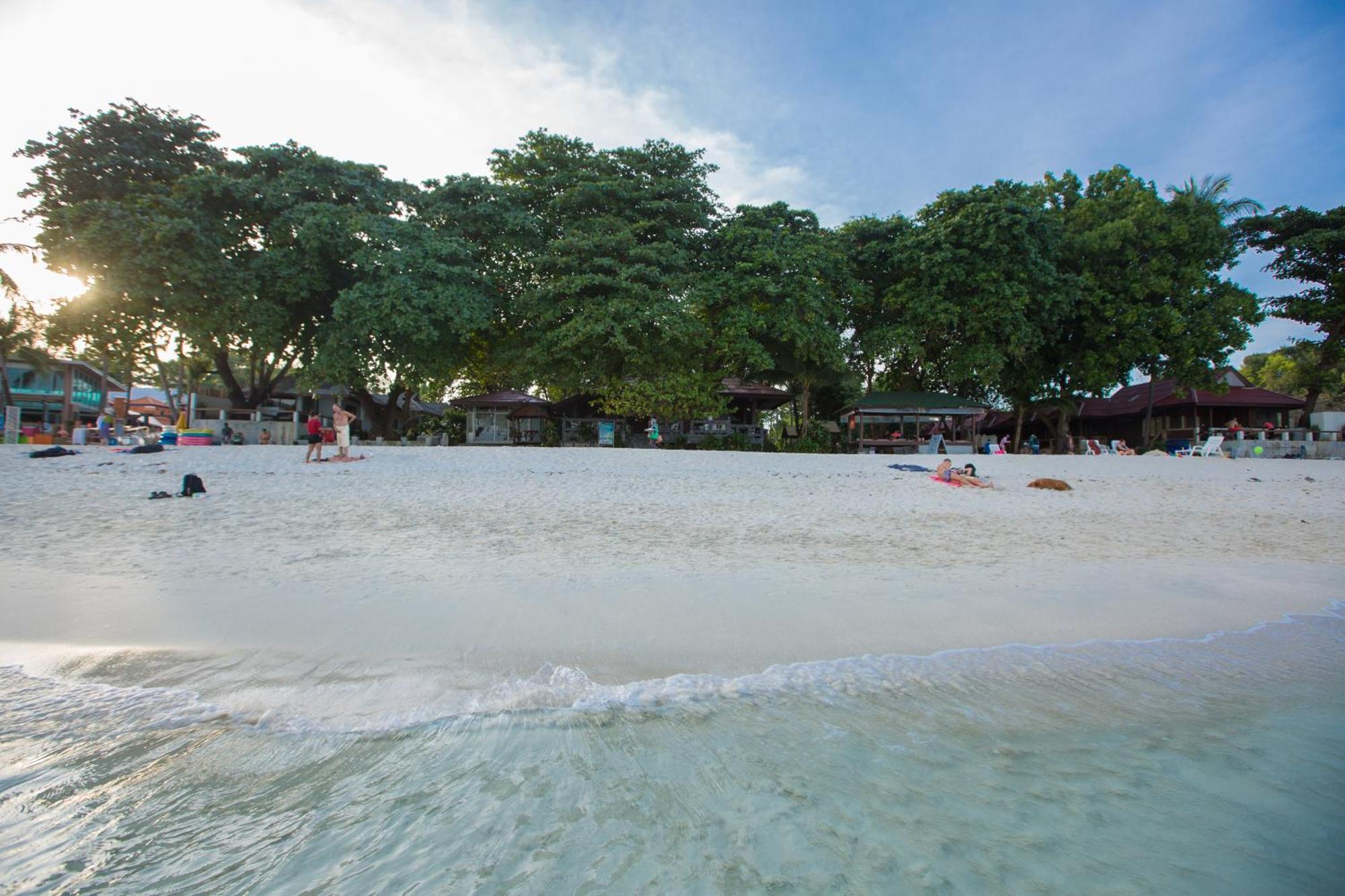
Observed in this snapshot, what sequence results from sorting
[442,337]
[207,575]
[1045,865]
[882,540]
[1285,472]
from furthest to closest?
[442,337]
[1285,472]
[882,540]
[207,575]
[1045,865]

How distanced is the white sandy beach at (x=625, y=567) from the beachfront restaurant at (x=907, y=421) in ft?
45.3

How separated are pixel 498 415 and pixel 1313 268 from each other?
124 ft

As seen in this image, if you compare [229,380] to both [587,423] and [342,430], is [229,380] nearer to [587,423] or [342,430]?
[587,423]

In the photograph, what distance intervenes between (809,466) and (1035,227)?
16.7 m

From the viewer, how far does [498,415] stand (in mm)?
27875

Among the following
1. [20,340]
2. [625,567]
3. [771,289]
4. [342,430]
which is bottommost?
[625,567]

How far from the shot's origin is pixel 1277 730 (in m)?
2.93

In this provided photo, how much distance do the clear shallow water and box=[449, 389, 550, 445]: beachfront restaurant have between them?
24572mm

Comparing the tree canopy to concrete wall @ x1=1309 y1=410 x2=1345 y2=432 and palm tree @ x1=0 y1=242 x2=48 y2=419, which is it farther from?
palm tree @ x1=0 y1=242 x2=48 y2=419

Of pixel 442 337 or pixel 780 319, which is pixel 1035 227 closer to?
pixel 780 319

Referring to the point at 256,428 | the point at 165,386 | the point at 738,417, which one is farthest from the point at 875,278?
the point at 165,386

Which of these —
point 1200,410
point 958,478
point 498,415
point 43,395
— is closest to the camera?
point 958,478

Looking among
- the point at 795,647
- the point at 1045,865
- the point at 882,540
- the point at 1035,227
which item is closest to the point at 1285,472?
the point at 1035,227

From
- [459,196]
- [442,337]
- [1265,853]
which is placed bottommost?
[1265,853]
